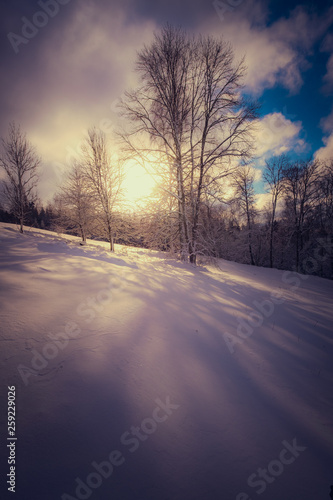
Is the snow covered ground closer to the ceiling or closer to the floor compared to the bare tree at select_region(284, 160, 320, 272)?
closer to the floor

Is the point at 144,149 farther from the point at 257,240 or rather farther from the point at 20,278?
the point at 257,240

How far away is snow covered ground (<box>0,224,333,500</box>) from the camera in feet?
3.32

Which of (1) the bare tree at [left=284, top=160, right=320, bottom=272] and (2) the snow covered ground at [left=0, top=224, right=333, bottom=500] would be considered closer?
(2) the snow covered ground at [left=0, top=224, right=333, bottom=500]

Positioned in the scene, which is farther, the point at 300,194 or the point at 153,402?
the point at 300,194

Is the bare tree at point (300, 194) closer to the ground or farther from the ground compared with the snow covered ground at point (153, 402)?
farther from the ground

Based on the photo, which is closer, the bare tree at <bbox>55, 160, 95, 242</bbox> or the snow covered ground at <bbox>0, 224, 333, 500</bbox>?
the snow covered ground at <bbox>0, 224, 333, 500</bbox>

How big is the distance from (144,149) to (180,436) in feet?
24.9

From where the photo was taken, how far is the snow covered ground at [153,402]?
1.01 metres

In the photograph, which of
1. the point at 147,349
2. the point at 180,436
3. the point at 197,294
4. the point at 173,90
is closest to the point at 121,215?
the point at 173,90

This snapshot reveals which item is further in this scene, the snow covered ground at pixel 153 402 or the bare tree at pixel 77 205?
the bare tree at pixel 77 205

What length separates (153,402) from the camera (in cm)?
141

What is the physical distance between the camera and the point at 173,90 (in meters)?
6.56

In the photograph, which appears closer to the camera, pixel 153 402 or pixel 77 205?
pixel 153 402

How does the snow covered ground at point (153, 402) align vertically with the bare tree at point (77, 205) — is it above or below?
below
